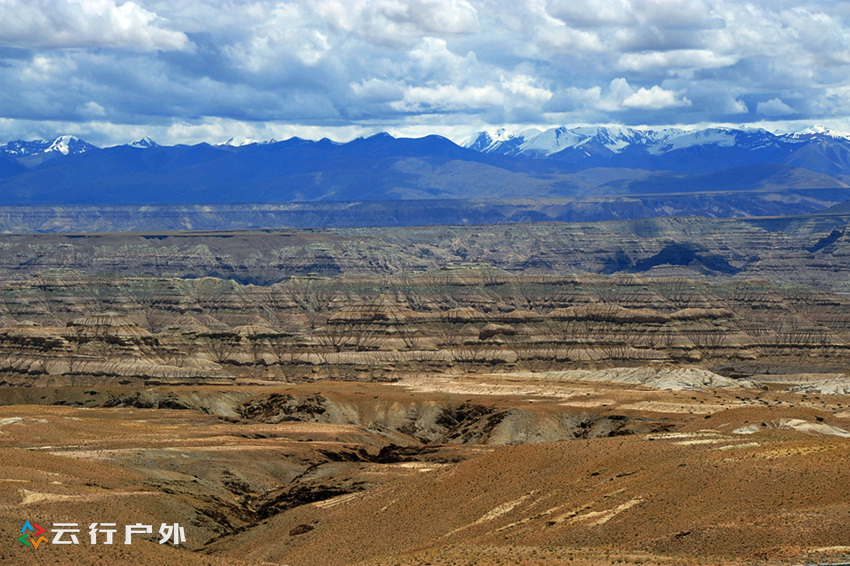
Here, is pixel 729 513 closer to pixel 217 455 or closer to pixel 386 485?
pixel 386 485

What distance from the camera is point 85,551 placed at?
64562 mm

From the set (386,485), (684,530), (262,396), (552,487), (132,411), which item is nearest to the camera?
(684,530)

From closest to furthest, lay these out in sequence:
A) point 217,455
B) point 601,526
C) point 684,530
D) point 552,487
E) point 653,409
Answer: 1. point 684,530
2. point 601,526
3. point 552,487
4. point 217,455
5. point 653,409

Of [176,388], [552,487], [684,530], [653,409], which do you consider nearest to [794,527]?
[684,530]

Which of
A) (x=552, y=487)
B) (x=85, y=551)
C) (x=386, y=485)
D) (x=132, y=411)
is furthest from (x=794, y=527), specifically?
(x=132, y=411)

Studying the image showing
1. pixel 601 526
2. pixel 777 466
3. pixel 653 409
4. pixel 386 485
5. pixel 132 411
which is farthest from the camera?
pixel 132 411

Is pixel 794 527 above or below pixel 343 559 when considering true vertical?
above

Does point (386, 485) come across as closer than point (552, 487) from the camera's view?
No

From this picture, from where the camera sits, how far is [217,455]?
383ft

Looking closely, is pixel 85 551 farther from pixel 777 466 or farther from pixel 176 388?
pixel 176 388

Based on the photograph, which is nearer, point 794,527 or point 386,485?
point 794,527

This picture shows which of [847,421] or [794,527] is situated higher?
[794,527]

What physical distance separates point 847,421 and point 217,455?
63590 millimetres

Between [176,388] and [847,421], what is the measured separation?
97549 millimetres
